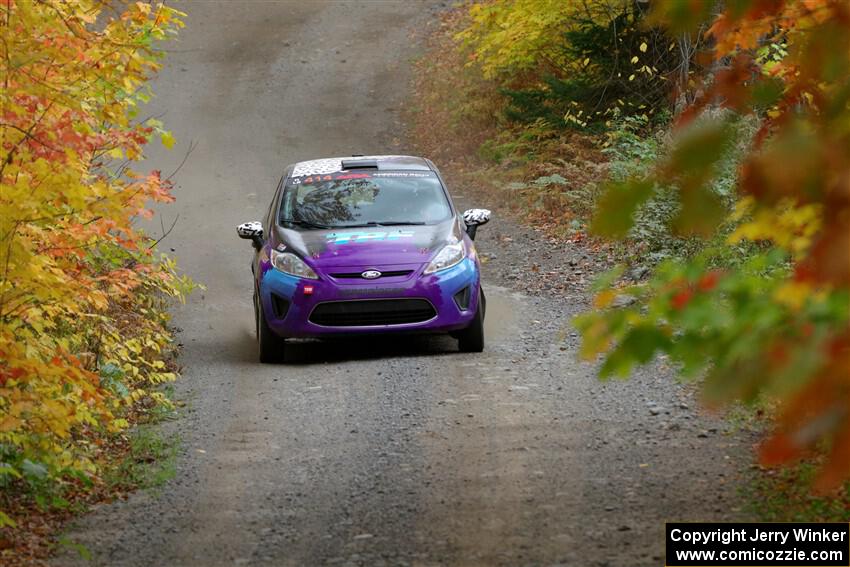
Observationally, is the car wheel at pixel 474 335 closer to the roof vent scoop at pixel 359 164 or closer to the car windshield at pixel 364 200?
the car windshield at pixel 364 200

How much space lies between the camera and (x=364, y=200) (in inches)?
472

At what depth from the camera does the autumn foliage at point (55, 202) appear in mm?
6816

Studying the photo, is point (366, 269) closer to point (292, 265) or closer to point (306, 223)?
point (292, 265)

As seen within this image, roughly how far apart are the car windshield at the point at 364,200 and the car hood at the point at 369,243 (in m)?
0.21

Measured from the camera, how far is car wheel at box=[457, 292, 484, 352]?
36.8 ft

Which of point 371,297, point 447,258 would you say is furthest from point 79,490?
point 447,258

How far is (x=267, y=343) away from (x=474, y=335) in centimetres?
199

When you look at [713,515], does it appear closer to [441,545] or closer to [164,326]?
[441,545]

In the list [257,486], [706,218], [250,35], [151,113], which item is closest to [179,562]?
[257,486]

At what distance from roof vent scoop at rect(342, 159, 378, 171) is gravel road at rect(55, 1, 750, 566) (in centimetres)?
188

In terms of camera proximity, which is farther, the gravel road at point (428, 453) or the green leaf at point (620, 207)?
the gravel road at point (428, 453)

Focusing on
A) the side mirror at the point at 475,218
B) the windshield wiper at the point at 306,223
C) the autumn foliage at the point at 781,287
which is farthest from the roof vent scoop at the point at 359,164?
the autumn foliage at the point at 781,287

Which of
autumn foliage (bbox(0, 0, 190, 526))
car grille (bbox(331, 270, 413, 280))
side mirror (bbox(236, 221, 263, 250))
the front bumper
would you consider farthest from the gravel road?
side mirror (bbox(236, 221, 263, 250))
